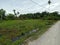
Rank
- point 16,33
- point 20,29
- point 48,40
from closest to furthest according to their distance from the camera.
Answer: point 48,40 < point 16,33 < point 20,29

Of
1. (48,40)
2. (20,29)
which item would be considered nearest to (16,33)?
(20,29)

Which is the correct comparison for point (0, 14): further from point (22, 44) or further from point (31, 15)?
point (22, 44)

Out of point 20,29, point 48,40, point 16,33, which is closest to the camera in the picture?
point 48,40

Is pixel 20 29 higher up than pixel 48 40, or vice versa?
pixel 48 40

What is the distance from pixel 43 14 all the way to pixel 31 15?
7.15 meters

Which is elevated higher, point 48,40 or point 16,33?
point 48,40

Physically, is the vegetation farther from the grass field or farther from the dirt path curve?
the dirt path curve

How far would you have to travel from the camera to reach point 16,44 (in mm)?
15469

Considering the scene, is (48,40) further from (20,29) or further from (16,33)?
(20,29)

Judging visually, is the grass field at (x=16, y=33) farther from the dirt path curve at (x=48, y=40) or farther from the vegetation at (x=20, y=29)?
the dirt path curve at (x=48, y=40)

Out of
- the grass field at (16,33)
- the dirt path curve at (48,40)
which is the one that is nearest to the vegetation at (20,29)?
the grass field at (16,33)

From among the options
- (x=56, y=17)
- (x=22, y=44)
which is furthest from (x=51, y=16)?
(x=22, y=44)

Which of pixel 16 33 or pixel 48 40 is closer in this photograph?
pixel 48 40

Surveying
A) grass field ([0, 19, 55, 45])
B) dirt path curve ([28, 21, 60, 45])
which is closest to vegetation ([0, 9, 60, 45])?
grass field ([0, 19, 55, 45])
